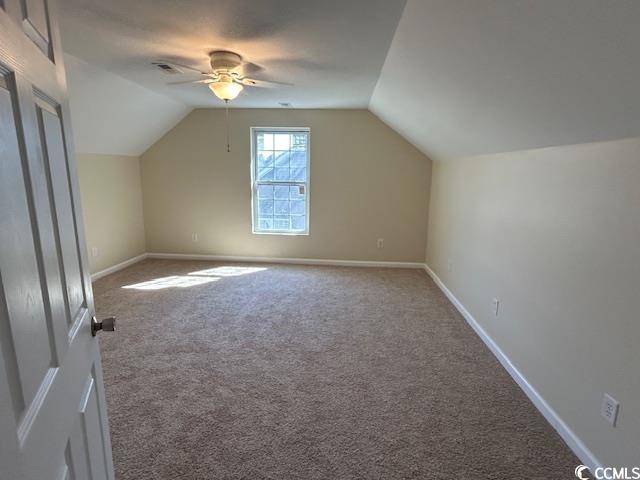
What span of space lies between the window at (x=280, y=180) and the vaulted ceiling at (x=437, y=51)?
1637mm

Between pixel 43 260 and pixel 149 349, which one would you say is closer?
pixel 43 260

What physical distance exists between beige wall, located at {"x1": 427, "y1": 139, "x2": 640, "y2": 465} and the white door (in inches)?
77.2

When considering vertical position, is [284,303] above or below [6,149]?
below

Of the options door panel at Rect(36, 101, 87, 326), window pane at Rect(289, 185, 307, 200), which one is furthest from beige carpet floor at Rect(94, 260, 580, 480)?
window pane at Rect(289, 185, 307, 200)

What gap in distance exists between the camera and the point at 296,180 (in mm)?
5184

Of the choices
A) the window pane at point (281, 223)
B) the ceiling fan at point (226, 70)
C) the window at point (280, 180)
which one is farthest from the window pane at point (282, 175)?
the ceiling fan at point (226, 70)

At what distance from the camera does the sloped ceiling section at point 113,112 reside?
3.10 meters

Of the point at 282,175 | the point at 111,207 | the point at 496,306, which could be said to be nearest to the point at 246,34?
the point at 496,306

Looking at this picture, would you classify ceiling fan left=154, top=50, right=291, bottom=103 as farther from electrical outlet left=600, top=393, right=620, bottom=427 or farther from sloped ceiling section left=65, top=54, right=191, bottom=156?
electrical outlet left=600, top=393, right=620, bottom=427

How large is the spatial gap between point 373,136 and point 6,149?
467 cm

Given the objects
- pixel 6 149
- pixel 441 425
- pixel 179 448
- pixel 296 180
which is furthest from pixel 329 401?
pixel 296 180

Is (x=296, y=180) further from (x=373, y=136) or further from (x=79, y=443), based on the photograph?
(x=79, y=443)

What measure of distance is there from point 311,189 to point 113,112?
2554 mm

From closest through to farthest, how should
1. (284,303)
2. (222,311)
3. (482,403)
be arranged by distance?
(482,403), (222,311), (284,303)
